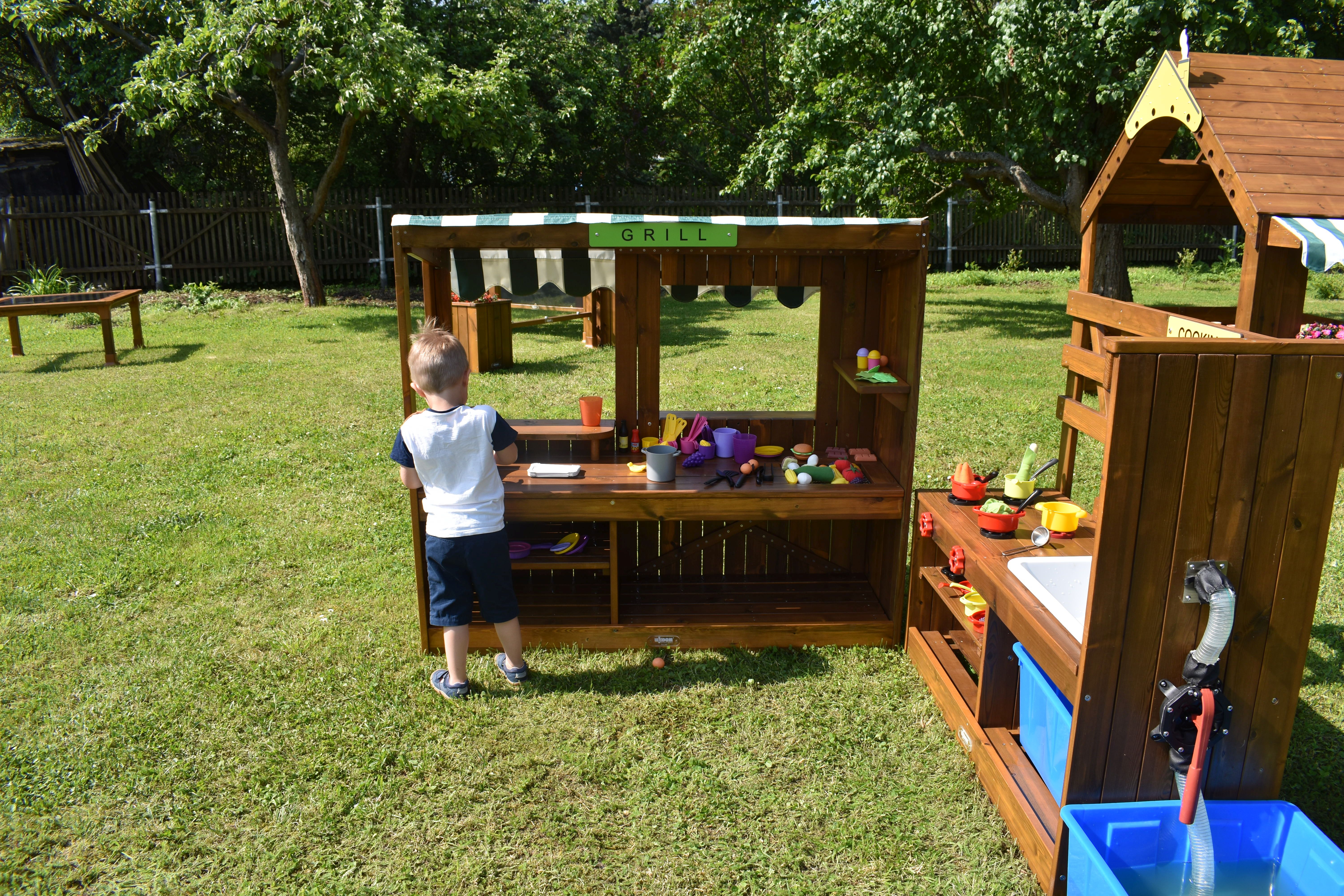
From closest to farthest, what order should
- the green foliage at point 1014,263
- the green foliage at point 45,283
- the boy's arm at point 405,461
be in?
the boy's arm at point 405,461 → the green foliage at point 45,283 → the green foliage at point 1014,263

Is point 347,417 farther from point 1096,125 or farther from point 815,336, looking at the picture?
point 1096,125

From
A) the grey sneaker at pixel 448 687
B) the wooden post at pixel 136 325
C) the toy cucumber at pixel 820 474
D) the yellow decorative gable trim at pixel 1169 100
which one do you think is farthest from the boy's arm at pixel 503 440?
the wooden post at pixel 136 325

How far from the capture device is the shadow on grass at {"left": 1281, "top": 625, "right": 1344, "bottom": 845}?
3586mm

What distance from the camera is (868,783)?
3848 millimetres

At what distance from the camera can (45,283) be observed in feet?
53.6

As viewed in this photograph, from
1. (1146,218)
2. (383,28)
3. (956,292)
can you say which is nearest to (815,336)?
(956,292)

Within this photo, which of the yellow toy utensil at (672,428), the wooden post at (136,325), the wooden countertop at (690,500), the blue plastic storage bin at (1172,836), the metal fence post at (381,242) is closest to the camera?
the blue plastic storage bin at (1172,836)


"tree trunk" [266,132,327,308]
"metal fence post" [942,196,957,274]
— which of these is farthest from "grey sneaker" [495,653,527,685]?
"metal fence post" [942,196,957,274]

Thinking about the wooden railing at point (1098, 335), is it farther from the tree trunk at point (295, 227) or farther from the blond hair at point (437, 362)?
the tree trunk at point (295, 227)

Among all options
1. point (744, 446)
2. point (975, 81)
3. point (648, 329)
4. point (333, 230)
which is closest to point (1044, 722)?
point (744, 446)

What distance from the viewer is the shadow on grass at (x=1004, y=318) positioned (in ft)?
48.3

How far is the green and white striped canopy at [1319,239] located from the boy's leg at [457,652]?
3676mm

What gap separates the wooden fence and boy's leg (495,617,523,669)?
1268 centimetres

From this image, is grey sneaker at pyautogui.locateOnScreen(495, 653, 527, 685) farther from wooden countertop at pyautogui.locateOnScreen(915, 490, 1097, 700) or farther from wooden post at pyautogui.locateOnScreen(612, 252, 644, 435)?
wooden countertop at pyautogui.locateOnScreen(915, 490, 1097, 700)
